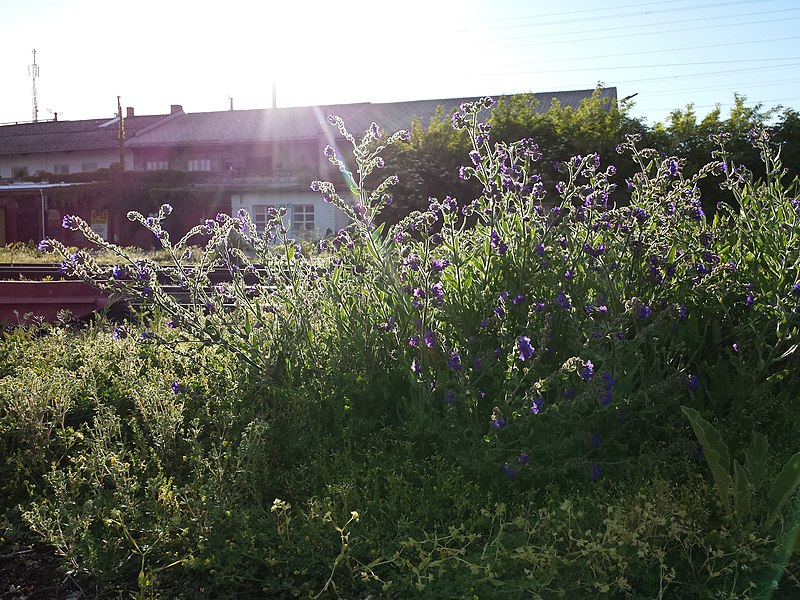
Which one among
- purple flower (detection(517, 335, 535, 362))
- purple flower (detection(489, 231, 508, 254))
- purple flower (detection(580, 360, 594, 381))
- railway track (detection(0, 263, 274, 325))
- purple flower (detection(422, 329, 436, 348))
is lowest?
railway track (detection(0, 263, 274, 325))

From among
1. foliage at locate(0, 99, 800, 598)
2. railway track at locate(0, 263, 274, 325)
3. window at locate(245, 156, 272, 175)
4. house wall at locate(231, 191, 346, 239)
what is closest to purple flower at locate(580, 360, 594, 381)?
foliage at locate(0, 99, 800, 598)

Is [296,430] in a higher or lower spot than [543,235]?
lower

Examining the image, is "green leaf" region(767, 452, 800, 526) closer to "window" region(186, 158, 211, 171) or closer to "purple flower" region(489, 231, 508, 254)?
"purple flower" region(489, 231, 508, 254)

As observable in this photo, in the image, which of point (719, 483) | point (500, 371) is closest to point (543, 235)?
point (500, 371)

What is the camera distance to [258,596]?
291 centimetres

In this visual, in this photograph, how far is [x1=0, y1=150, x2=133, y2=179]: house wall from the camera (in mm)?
45875

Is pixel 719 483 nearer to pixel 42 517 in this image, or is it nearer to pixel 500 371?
pixel 500 371

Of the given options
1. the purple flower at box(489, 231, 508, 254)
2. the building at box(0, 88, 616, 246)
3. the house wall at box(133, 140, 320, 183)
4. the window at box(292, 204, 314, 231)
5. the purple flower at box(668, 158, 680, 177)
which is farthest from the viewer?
the house wall at box(133, 140, 320, 183)

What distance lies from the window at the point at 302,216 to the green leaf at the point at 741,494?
102 feet

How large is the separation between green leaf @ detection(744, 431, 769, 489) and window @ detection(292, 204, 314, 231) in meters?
30.9

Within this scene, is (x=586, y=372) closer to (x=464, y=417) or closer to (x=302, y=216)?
(x=464, y=417)

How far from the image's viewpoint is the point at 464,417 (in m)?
3.59

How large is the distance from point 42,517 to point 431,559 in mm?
1476

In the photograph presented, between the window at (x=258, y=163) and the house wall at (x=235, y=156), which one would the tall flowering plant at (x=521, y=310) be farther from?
the window at (x=258, y=163)
